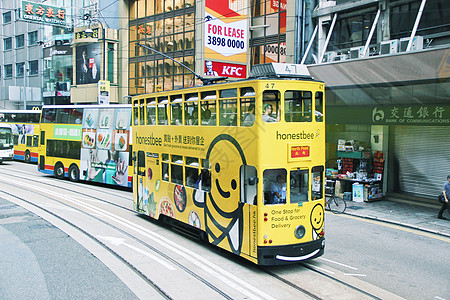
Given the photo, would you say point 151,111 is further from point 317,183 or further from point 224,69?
point 224,69

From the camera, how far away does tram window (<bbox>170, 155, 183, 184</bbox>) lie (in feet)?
36.2

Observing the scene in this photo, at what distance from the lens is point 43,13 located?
109 ft

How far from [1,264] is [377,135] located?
47.3 feet

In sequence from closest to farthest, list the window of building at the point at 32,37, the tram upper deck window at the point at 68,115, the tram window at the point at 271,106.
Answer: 1. the tram window at the point at 271,106
2. the tram upper deck window at the point at 68,115
3. the window of building at the point at 32,37

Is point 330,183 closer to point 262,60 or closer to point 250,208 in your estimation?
point 262,60

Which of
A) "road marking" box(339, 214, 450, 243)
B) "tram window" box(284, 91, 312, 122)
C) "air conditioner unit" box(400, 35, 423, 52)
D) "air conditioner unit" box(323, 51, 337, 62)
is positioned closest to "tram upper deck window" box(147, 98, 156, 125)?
"tram window" box(284, 91, 312, 122)

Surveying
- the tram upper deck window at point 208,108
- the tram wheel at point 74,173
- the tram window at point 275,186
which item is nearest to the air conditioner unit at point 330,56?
the tram upper deck window at point 208,108

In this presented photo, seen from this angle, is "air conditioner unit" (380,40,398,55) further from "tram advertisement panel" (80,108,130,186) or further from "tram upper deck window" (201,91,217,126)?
"tram advertisement panel" (80,108,130,186)

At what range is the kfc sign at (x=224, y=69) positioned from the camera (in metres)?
20.2

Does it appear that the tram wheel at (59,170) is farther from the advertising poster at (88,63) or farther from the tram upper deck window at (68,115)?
the advertising poster at (88,63)

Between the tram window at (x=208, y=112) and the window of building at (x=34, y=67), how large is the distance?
4798 centimetres

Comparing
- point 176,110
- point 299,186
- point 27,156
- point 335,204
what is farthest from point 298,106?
point 27,156

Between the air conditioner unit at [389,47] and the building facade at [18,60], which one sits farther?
the building facade at [18,60]

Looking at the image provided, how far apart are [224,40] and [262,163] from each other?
13119mm
